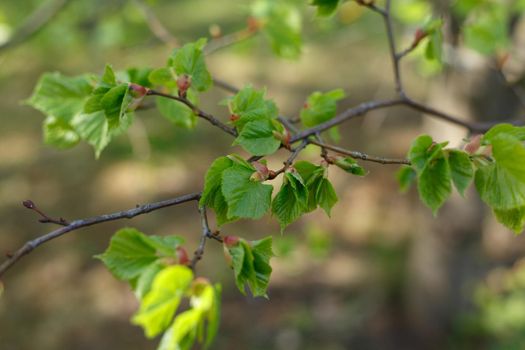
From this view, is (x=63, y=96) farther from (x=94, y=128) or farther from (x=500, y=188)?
(x=500, y=188)

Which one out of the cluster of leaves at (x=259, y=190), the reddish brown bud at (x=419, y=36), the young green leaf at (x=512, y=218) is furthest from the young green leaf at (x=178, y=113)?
the young green leaf at (x=512, y=218)

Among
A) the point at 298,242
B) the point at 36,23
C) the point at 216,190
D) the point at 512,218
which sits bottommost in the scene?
the point at 298,242

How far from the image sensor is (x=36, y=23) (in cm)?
250

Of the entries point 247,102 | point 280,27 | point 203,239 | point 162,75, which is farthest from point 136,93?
point 280,27

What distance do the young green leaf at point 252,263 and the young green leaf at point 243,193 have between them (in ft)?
0.16

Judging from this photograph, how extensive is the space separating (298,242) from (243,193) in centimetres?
423

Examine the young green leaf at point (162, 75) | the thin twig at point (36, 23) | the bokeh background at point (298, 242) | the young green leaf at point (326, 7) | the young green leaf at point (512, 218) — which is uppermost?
the young green leaf at point (162, 75)

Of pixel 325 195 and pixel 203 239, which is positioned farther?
pixel 325 195

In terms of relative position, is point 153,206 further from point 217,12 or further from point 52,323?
point 217,12

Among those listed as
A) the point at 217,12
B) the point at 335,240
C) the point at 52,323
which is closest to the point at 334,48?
the point at 217,12

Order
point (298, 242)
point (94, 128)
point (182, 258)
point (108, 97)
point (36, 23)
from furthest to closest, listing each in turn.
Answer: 1. point (298, 242)
2. point (36, 23)
3. point (94, 128)
4. point (108, 97)
5. point (182, 258)

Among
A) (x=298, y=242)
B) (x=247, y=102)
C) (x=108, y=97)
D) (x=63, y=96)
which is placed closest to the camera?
(x=108, y=97)

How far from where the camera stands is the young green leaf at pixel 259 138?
100 centimetres

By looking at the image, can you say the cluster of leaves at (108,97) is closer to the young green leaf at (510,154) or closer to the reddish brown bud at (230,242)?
the reddish brown bud at (230,242)
